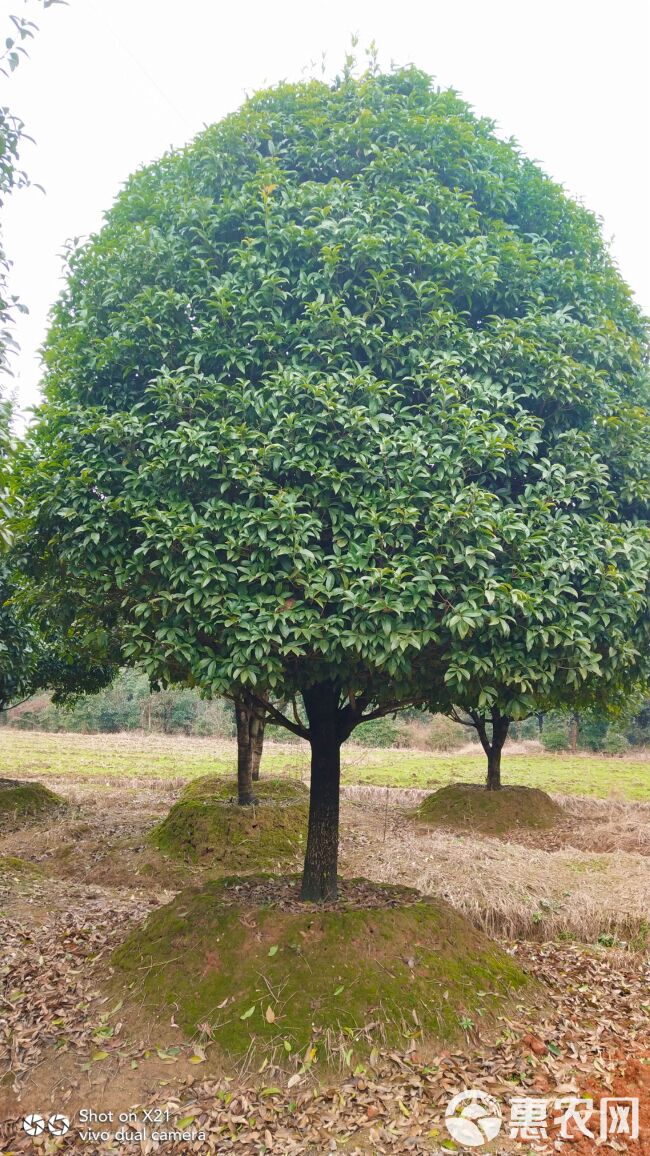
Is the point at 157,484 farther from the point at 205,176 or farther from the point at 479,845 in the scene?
the point at 479,845

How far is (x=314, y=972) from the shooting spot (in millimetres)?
5109

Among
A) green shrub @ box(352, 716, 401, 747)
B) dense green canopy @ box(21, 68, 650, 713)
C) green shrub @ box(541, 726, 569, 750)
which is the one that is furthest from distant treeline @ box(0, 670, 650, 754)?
dense green canopy @ box(21, 68, 650, 713)

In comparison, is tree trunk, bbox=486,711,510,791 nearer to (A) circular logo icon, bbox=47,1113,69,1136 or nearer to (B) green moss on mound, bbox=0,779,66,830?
(B) green moss on mound, bbox=0,779,66,830

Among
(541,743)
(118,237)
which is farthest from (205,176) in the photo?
(541,743)

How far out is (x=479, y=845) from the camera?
→ 10844mm

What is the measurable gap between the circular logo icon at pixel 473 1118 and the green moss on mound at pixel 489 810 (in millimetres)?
9800

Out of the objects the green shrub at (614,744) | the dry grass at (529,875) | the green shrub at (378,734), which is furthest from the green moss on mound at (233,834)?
the green shrub at (378,734)

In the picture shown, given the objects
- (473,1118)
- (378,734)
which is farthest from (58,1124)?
(378,734)

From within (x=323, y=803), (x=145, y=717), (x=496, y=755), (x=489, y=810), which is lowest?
(x=145, y=717)

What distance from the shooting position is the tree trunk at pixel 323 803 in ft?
20.7

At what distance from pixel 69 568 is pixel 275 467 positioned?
1.88 metres

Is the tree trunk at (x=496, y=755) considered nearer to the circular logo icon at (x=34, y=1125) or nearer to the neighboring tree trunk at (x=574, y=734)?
the circular logo icon at (x=34, y=1125)

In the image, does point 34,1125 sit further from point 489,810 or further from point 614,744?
point 614,744

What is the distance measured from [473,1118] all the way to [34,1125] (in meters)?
2.77
